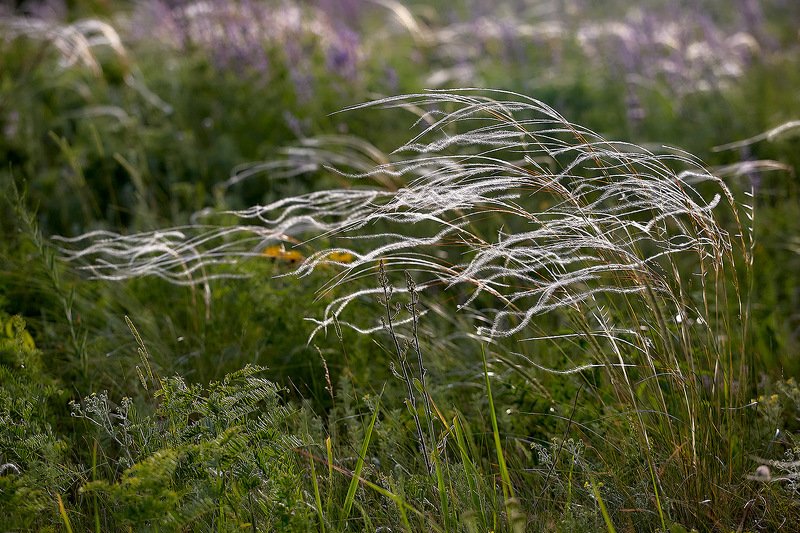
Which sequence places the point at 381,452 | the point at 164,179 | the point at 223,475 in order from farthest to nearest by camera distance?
the point at 164,179
the point at 381,452
the point at 223,475

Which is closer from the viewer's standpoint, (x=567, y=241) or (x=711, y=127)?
(x=567, y=241)

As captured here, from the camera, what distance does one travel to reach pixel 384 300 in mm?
2887

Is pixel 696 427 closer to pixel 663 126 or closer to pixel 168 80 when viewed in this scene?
pixel 663 126

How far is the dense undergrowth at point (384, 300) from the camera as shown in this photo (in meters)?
2.05

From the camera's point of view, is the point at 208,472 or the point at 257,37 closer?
the point at 208,472

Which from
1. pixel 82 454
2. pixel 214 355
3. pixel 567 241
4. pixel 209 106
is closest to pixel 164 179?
pixel 209 106

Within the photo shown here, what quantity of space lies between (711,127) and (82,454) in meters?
4.14

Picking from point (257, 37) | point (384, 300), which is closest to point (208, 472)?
point (384, 300)

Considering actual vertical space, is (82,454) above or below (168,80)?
below

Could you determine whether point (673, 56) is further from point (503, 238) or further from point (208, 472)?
point (208, 472)

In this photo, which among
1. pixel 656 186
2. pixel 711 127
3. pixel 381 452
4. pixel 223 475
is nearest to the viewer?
pixel 223 475

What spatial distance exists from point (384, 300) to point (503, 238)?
0.95 meters

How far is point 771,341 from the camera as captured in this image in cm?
283

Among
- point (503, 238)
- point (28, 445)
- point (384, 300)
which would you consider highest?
point (28, 445)
